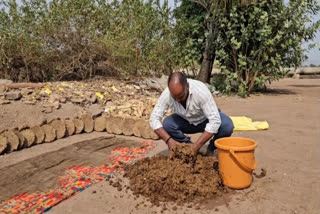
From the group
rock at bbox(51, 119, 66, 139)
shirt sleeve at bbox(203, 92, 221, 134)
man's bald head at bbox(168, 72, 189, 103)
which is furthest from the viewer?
rock at bbox(51, 119, 66, 139)

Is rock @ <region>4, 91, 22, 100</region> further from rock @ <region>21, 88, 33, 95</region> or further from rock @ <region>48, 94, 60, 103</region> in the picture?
rock @ <region>48, 94, 60, 103</region>

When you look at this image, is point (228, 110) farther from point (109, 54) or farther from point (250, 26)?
point (109, 54)

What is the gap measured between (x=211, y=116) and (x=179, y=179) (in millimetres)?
671

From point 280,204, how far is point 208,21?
25.9 ft

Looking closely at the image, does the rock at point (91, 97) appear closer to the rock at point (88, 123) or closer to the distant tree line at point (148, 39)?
the rock at point (88, 123)

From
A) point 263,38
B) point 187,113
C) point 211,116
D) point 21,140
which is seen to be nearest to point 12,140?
point 21,140

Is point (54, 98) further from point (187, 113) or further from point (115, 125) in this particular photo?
point (187, 113)

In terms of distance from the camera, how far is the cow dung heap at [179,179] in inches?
103

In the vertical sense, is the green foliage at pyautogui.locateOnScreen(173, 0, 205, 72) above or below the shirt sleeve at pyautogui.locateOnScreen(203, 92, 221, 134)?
above

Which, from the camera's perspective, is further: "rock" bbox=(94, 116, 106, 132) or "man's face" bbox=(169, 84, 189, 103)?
"rock" bbox=(94, 116, 106, 132)

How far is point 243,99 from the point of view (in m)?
8.62

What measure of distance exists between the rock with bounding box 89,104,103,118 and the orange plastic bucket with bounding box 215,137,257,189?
3.12 metres

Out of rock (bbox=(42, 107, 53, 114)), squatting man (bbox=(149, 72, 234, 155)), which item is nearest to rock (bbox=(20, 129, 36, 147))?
rock (bbox=(42, 107, 53, 114))

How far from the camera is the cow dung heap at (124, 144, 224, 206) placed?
262cm
